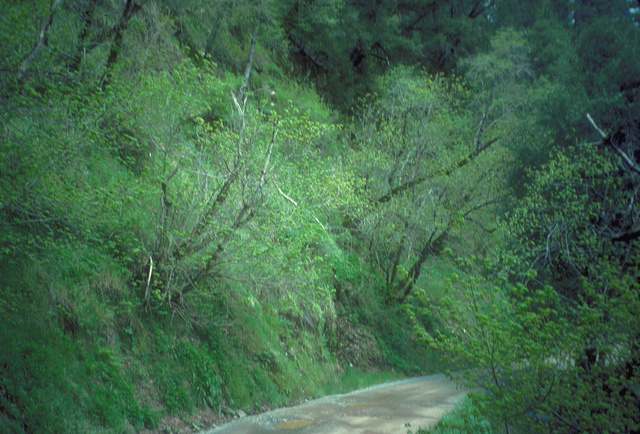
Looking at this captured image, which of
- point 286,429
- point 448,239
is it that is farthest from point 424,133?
point 286,429

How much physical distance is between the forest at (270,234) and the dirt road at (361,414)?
25.9 inches

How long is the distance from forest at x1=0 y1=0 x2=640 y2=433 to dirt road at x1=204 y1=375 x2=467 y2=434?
659 mm

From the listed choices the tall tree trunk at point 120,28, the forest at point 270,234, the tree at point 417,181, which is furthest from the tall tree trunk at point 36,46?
the tree at point 417,181

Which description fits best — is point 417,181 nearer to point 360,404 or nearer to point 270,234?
point 360,404

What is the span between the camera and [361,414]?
11039 millimetres

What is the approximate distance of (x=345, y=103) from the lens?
27.3 metres

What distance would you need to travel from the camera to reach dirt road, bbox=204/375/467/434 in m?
9.64

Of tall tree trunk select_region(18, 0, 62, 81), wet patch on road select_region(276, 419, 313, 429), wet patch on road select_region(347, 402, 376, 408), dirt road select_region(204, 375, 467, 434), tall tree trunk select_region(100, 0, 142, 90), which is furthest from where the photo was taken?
wet patch on road select_region(347, 402, 376, 408)

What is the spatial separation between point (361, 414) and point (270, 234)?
172 inches

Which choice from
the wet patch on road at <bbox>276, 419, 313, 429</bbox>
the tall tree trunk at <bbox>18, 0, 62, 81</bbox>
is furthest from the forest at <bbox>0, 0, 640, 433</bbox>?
the wet patch on road at <bbox>276, 419, 313, 429</bbox>

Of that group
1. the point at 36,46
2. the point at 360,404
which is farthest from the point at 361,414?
the point at 36,46

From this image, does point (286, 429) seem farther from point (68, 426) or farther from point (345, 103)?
point (345, 103)

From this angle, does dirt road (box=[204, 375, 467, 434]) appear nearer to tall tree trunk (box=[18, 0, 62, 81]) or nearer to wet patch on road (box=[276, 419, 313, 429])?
wet patch on road (box=[276, 419, 313, 429])

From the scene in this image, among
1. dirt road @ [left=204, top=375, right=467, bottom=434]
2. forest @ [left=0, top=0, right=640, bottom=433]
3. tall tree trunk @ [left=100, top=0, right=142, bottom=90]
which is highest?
tall tree trunk @ [left=100, top=0, right=142, bottom=90]
